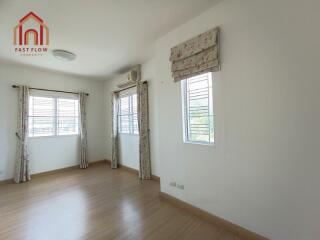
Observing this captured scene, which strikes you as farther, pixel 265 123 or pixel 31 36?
pixel 31 36

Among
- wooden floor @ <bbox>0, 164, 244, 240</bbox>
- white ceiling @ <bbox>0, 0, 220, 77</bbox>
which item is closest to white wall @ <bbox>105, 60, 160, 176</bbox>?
white ceiling @ <bbox>0, 0, 220, 77</bbox>

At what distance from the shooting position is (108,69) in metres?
4.30

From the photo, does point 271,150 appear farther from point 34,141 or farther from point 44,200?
point 34,141

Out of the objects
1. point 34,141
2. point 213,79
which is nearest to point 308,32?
point 213,79

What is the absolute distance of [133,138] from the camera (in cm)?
439

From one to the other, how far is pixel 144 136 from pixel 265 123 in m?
2.61

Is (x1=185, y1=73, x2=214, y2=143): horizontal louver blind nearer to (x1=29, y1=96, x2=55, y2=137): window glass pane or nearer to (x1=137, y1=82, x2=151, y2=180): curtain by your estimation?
(x1=137, y1=82, x2=151, y2=180): curtain

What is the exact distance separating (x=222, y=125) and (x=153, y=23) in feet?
5.72

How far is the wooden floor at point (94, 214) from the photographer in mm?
1934

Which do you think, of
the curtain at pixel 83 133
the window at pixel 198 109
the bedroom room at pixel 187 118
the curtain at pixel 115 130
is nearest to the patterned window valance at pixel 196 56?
the bedroom room at pixel 187 118

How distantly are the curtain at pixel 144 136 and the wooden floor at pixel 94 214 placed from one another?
0.91 feet

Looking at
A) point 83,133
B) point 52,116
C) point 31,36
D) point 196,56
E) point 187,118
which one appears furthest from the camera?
point 83,133

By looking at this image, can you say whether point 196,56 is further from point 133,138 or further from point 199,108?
point 133,138

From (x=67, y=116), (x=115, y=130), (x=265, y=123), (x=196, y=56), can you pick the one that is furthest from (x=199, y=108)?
(x=67, y=116)
